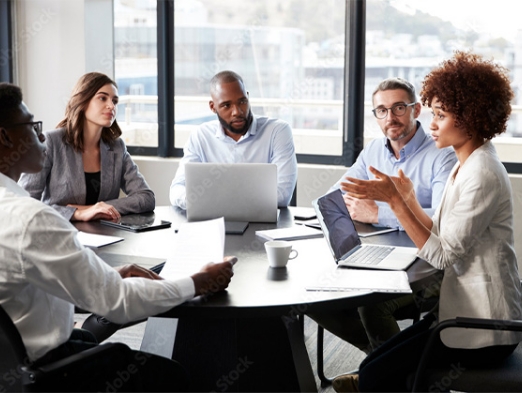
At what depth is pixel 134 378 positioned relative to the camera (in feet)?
6.12

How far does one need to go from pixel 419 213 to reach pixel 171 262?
92 centimetres

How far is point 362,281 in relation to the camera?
82.4 inches

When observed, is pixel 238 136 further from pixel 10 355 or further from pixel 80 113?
pixel 10 355

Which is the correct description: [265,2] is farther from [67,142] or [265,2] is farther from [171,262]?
[171,262]

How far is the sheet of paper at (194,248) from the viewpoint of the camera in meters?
2.17

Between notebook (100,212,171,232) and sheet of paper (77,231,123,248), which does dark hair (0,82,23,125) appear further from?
notebook (100,212,171,232)

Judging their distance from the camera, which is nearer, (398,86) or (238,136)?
(398,86)

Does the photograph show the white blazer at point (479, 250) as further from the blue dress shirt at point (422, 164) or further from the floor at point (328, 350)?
the floor at point (328, 350)

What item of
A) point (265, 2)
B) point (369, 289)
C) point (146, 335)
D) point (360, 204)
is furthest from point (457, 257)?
point (265, 2)

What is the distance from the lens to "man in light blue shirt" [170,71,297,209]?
12.0 feet

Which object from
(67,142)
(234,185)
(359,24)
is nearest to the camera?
(234,185)

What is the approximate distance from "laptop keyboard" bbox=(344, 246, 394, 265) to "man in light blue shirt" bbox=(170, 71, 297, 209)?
1.12 metres

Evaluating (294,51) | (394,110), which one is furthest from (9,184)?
(294,51)

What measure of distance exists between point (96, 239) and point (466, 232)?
4.25 ft
